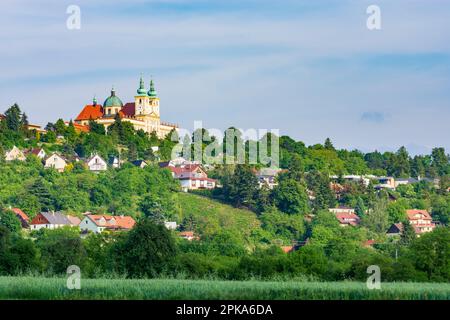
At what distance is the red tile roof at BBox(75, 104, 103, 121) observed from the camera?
563 ft

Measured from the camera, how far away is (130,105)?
177m

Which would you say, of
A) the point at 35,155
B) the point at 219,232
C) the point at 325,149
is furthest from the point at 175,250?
the point at 325,149

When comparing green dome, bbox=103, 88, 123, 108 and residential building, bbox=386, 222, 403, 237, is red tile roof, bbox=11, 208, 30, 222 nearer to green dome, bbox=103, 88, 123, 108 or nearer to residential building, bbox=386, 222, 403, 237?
residential building, bbox=386, 222, 403, 237

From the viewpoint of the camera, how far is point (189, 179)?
459 feet

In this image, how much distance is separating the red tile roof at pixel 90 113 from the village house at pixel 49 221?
52.2 m

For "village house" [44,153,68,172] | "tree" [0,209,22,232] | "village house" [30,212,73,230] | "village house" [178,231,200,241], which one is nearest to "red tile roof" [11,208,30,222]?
"village house" [30,212,73,230]

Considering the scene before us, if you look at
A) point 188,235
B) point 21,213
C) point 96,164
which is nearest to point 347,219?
point 96,164

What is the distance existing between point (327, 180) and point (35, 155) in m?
30.2

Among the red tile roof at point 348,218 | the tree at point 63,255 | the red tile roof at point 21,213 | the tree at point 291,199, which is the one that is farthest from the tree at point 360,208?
the tree at point 63,255

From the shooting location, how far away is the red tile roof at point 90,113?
17175 cm

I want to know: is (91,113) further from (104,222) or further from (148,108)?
(104,222)

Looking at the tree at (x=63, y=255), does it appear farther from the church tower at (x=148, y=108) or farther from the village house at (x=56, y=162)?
the church tower at (x=148, y=108)

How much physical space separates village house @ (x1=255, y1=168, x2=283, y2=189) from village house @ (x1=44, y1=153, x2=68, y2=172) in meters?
19.8
